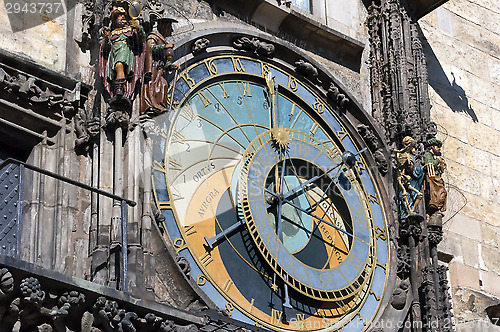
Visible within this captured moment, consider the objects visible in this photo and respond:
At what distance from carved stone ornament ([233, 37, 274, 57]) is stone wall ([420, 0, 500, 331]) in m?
2.01

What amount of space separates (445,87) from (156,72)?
342cm

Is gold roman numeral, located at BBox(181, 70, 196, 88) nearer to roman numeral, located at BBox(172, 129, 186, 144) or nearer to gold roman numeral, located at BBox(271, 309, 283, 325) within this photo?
roman numeral, located at BBox(172, 129, 186, 144)

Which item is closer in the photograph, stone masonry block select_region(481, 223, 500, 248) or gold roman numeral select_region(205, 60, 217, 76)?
gold roman numeral select_region(205, 60, 217, 76)

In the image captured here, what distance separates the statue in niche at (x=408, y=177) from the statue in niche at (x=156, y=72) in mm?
1983

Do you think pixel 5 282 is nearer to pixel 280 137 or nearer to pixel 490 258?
pixel 280 137

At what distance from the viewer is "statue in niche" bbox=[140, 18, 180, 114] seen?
8.05 meters

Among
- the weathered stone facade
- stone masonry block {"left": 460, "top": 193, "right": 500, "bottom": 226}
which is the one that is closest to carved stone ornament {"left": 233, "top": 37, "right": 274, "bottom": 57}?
the weathered stone facade

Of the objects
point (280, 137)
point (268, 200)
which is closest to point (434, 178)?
point (280, 137)

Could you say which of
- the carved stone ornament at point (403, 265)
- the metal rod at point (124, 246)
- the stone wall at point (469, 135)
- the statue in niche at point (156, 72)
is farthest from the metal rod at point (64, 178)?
the stone wall at point (469, 135)

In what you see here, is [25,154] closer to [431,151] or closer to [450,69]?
[431,151]

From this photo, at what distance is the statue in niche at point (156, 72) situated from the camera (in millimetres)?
8055

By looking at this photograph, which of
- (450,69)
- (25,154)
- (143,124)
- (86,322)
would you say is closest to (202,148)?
(143,124)

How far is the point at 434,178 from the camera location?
9391mm

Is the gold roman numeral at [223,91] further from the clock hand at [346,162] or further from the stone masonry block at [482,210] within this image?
the stone masonry block at [482,210]
